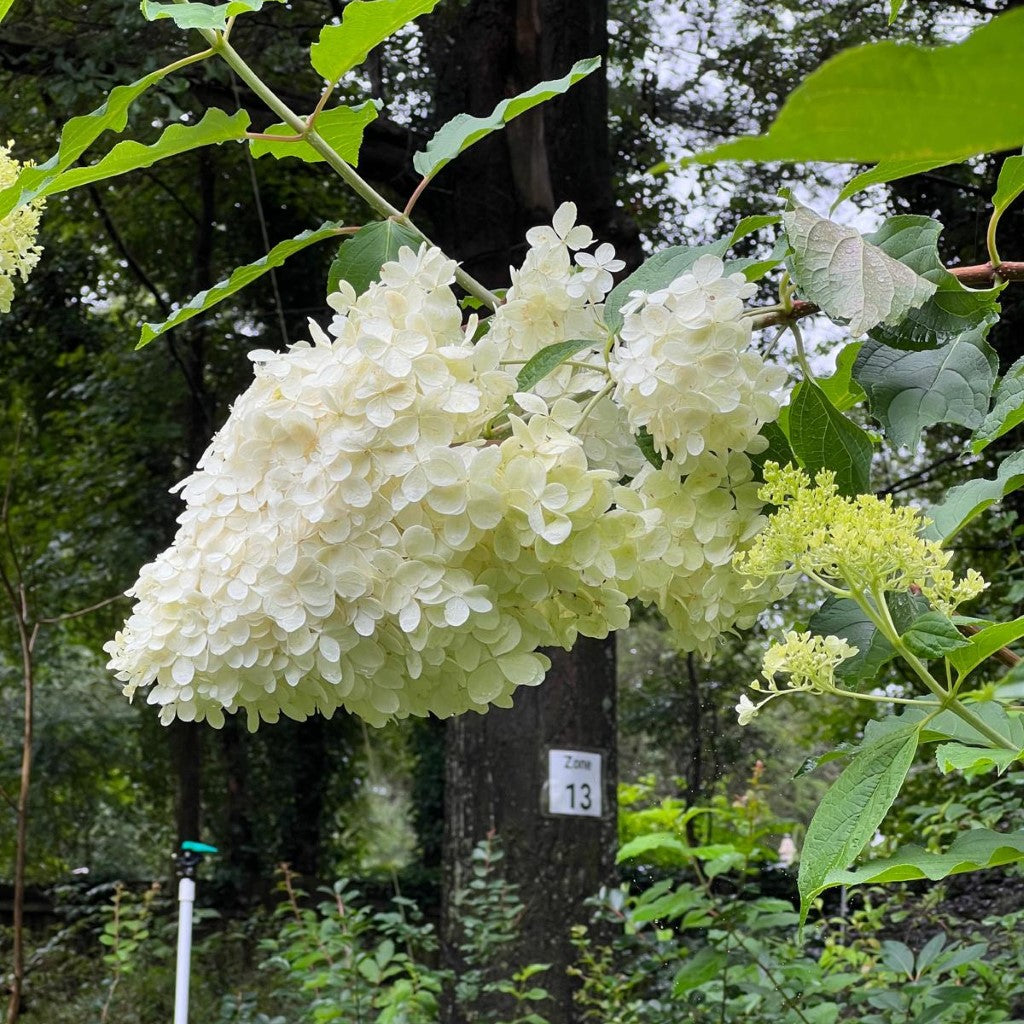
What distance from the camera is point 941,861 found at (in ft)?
1.98

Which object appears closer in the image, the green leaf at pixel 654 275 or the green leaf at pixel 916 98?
the green leaf at pixel 916 98

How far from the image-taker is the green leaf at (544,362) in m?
0.55

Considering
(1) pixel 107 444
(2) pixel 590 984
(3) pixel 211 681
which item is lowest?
(2) pixel 590 984

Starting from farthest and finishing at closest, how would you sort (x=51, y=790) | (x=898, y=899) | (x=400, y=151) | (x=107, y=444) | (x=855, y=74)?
(x=51, y=790)
(x=107, y=444)
(x=400, y=151)
(x=898, y=899)
(x=855, y=74)

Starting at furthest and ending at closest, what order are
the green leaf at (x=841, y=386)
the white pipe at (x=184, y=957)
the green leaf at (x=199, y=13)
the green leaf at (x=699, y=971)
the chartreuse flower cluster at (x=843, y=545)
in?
the white pipe at (x=184, y=957) < the green leaf at (x=699, y=971) < the green leaf at (x=841, y=386) < the green leaf at (x=199, y=13) < the chartreuse flower cluster at (x=843, y=545)

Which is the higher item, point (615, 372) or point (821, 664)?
point (615, 372)

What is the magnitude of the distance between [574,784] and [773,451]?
2.68 meters

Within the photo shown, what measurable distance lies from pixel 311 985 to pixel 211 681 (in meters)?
2.10

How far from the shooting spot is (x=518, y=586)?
53cm

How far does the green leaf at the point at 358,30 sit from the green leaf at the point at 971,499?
0.37 meters

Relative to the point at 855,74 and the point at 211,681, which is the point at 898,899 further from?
the point at 855,74

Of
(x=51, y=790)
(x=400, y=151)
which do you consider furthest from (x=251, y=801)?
(x=400, y=151)

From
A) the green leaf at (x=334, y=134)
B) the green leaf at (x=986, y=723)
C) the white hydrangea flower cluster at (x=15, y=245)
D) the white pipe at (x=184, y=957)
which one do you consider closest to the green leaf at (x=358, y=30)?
the green leaf at (x=334, y=134)

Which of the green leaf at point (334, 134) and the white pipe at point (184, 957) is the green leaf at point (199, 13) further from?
the white pipe at point (184, 957)
